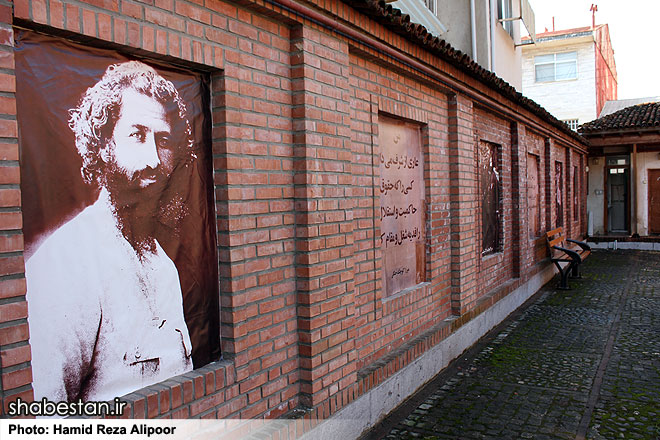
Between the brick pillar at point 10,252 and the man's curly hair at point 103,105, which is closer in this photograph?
the brick pillar at point 10,252

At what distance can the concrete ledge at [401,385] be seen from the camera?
12.8 feet

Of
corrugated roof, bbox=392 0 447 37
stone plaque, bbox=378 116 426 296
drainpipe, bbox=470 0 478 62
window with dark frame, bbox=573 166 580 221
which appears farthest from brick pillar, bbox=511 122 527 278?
window with dark frame, bbox=573 166 580 221

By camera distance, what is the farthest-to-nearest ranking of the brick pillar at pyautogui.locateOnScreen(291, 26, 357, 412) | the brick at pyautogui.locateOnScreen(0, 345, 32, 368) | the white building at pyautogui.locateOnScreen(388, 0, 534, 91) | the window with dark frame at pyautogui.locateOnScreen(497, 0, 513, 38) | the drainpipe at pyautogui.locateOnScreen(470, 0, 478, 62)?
the window with dark frame at pyautogui.locateOnScreen(497, 0, 513, 38) < the drainpipe at pyautogui.locateOnScreen(470, 0, 478, 62) < the white building at pyautogui.locateOnScreen(388, 0, 534, 91) < the brick pillar at pyautogui.locateOnScreen(291, 26, 357, 412) < the brick at pyautogui.locateOnScreen(0, 345, 32, 368)

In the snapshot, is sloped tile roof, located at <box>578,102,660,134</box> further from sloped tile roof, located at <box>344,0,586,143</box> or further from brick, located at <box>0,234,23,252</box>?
brick, located at <box>0,234,23,252</box>

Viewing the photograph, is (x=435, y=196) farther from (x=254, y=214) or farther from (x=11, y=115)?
(x=11, y=115)

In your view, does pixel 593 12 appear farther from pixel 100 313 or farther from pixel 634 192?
pixel 100 313

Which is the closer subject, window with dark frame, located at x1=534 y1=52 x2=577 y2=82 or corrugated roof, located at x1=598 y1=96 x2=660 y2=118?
window with dark frame, located at x1=534 y1=52 x2=577 y2=82

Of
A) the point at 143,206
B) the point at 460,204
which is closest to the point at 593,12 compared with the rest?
the point at 460,204

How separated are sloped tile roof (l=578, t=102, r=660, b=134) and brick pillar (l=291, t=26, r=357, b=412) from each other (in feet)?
49.5

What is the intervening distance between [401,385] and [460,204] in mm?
2442

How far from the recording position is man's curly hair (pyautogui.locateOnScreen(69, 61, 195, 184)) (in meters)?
2.43

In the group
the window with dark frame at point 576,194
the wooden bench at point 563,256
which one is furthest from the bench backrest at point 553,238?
the window with dark frame at point 576,194

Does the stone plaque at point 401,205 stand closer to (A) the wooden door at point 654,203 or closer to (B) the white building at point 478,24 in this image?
(B) the white building at point 478,24

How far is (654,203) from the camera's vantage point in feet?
57.8
